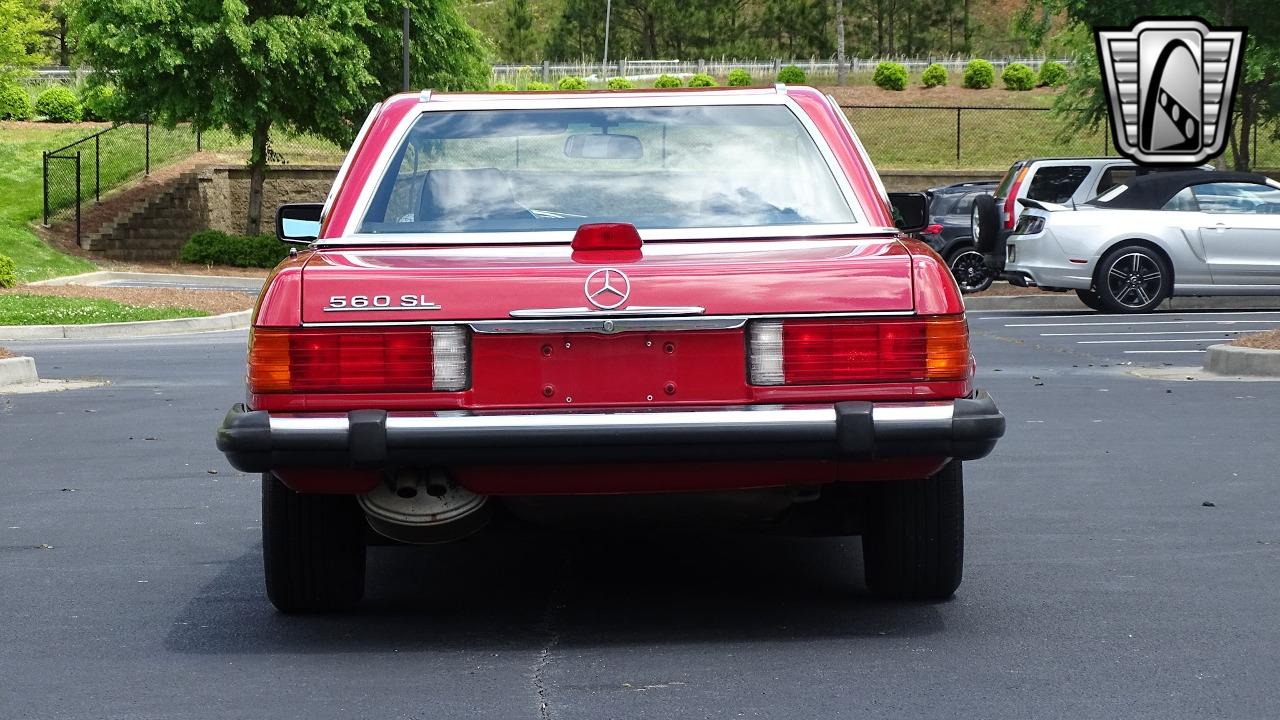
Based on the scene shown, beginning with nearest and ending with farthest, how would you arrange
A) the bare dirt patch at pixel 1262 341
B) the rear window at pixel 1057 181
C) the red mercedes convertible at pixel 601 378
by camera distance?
the red mercedes convertible at pixel 601 378
the bare dirt patch at pixel 1262 341
the rear window at pixel 1057 181

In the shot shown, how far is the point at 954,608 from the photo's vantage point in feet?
19.0

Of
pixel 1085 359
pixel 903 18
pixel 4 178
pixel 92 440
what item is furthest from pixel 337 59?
pixel 903 18

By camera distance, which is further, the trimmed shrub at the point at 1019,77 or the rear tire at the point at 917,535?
the trimmed shrub at the point at 1019,77

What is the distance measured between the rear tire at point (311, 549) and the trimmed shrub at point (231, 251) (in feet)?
99.9

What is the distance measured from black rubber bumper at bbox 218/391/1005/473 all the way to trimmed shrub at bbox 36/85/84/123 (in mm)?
49799

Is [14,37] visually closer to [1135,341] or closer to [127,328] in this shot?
[127,328]

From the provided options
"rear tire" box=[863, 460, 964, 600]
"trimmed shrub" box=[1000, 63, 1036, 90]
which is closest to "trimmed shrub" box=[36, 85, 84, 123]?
"trimmed shrub" box=[1000, 63, 1036, 90]

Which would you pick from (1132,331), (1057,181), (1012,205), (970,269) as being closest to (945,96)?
(970,269)

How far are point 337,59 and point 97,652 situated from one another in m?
31.5

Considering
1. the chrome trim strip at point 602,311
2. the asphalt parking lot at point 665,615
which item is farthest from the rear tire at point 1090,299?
the chrome trim strip at point 602,311

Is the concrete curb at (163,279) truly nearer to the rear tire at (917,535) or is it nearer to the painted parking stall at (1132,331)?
the painted parking stall at (1132,331)

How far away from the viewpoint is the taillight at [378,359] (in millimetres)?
4848

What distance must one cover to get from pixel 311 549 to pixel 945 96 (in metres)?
59.1

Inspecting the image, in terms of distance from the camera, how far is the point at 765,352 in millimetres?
4879
